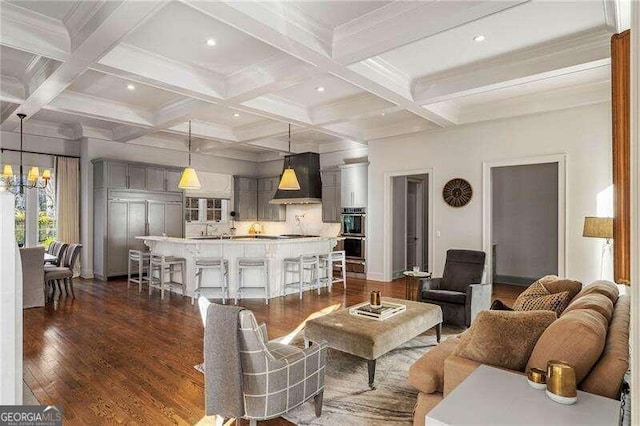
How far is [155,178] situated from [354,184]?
453 cm

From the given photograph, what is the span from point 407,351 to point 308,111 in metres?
4.31

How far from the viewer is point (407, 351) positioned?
364 centimetres

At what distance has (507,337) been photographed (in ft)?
6.17

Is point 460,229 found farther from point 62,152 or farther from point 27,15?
point 62,152

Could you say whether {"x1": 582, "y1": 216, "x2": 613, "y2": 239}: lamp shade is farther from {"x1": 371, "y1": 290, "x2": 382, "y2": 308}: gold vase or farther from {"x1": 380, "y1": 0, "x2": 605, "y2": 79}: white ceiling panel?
A: {"x1": 371, "y1": 290, "x2": 382, "y2": 308}: gold vase

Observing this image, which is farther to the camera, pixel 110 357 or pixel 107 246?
pixel 107 246

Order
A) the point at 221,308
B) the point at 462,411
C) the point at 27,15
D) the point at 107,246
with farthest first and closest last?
1. the point at 107,246
2. the point at 27,15
3. the point at 221,308
4. the point at 462,411

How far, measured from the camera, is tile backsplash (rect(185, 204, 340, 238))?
9234 mm

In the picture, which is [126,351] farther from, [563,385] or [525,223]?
[525,223]

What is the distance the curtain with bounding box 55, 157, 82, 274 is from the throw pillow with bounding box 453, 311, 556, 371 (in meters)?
8.33

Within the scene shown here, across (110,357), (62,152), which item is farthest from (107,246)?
(110,357)

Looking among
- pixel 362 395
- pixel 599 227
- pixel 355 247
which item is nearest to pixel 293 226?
pixel 355 247

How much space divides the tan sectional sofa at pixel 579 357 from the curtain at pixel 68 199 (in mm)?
8032

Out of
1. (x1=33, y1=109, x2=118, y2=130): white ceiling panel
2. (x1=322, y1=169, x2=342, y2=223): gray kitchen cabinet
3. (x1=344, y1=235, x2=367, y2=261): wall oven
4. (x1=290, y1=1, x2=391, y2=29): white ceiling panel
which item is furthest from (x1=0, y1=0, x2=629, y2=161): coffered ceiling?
(x1=344, y1=235, x2=367, y2=261): wall oven
